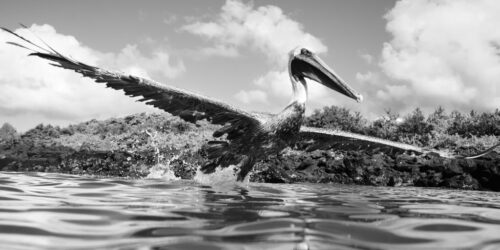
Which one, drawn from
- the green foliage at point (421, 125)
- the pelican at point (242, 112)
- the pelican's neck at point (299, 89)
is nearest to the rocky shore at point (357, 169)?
the pelican at point (242, 112)

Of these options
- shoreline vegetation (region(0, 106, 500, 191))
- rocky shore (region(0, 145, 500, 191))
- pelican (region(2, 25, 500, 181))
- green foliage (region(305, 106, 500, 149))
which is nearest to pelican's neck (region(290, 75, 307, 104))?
pelican (region(2, 25, 500, 181))

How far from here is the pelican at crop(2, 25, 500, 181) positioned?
25.1 ft

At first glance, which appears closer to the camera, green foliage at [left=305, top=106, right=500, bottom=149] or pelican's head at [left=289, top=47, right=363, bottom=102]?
pelican's head at [left=289, top=47, right=363, bottom=102]

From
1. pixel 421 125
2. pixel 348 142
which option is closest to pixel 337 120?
pixel 421 125

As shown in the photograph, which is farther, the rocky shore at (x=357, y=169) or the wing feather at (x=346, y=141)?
the rocky shore at (x=357, y=169)

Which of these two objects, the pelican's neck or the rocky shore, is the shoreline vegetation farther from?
the pelican's neck

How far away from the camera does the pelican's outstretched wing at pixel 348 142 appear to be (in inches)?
381

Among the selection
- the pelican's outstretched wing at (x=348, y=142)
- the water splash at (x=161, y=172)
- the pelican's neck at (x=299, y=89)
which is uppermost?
the pelican's neck at (x=299, y=89)

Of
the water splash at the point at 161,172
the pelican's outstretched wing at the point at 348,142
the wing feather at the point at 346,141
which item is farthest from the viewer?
the water splash at the point at 161,172

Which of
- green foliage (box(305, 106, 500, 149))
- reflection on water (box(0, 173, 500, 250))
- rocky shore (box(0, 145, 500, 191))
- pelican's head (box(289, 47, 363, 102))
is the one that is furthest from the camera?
green foliage (box(305, 106, 500, 149))

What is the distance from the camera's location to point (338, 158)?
14234 mm

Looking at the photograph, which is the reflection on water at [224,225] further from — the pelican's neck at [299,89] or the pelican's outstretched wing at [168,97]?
the pelican's neck at [299,89]

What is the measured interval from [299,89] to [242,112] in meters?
1.43

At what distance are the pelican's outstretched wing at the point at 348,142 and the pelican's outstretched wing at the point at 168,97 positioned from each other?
6.38 ft
